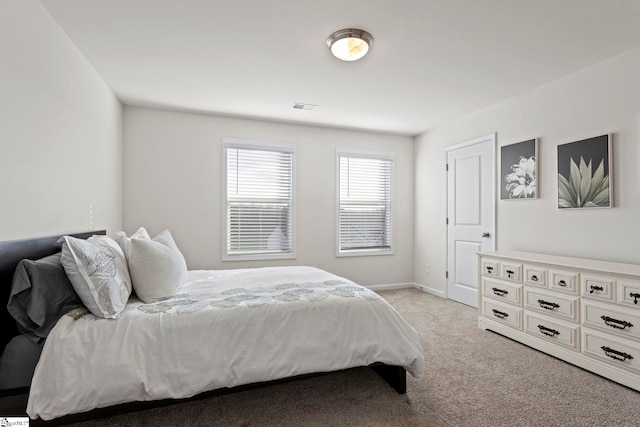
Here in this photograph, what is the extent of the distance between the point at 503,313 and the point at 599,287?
3.12 feet

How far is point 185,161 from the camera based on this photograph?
4.18 meters

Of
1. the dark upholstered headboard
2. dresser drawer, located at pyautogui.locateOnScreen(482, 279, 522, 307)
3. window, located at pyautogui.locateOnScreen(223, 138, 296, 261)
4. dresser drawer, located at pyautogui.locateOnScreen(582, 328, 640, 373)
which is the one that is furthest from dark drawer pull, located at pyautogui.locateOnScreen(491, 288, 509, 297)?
the dark upholstered headboard

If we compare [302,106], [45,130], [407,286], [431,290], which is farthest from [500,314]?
[45,130]

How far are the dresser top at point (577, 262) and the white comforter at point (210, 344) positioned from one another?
1.53 metres

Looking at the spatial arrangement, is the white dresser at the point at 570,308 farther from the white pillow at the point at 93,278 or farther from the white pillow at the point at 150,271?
the white pillow at the point at 93,278

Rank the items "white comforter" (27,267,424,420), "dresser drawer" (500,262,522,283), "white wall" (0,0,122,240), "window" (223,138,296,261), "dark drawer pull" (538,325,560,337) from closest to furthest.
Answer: "white comforter" (27,267,424,420) < "white wall" (0,0,122,240) < "dark drawer pull" (538,325,560,337) < "dresser drawer" (500,262,522,283) < "window" (223,138,296,261)

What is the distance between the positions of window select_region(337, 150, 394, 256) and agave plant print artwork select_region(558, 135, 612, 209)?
2.50 meters

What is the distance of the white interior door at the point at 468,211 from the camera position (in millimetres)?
4047

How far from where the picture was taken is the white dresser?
2.29 m

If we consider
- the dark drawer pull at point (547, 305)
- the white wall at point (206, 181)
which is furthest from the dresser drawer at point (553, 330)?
the white wall at point (206, 181)

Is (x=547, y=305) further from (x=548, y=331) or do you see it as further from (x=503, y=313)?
(x=503, y=313)

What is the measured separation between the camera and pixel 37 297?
1.72 meters

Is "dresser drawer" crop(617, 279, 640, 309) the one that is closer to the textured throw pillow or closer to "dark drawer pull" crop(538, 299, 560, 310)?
"dark drawer pull" crop(538, 299, 560, 310)

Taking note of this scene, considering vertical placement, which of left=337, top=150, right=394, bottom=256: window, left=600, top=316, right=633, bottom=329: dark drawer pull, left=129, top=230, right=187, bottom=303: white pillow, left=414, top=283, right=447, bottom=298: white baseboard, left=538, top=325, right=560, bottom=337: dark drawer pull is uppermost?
left=337, top=150, right=394, bottom=256: window
